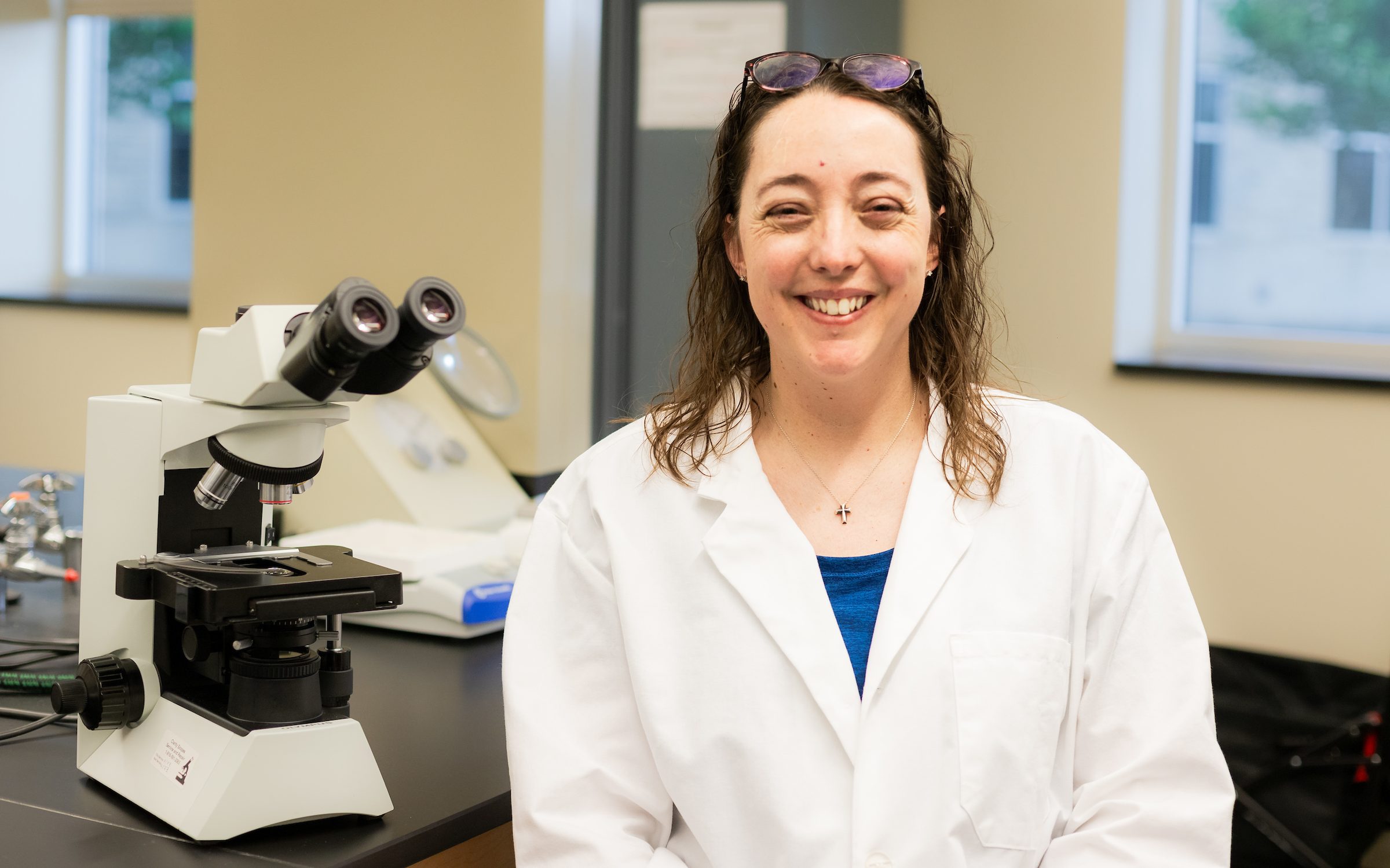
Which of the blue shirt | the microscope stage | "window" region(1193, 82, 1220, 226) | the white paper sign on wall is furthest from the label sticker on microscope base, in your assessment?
"window" region(1193, 82, 1220, 226)

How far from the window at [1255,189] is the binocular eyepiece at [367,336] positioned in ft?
7.10

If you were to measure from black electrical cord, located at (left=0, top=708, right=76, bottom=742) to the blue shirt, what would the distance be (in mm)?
809

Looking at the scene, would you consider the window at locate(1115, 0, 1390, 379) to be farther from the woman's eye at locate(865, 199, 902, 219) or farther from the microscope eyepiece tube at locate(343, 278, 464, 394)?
the microscope eyepiece tube at locate(343, 278, 464, 394)

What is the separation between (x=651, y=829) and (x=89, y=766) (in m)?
0.56

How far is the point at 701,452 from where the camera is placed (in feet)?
4.33

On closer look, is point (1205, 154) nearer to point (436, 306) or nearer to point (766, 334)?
point (766, 334)

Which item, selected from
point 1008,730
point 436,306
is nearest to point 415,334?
point 436,306

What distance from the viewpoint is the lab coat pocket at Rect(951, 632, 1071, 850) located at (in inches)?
44.6

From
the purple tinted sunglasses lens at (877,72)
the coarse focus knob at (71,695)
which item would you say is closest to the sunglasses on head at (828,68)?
the purple tinted sunglasses lens at (877,72)

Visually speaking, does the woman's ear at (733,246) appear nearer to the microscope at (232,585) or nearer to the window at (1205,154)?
the microscope at (232,585)

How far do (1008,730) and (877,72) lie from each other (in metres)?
0.67

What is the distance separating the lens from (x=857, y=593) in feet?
4.02

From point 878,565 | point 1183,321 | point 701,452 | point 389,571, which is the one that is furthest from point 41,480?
point 1183,321

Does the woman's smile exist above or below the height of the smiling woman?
above
